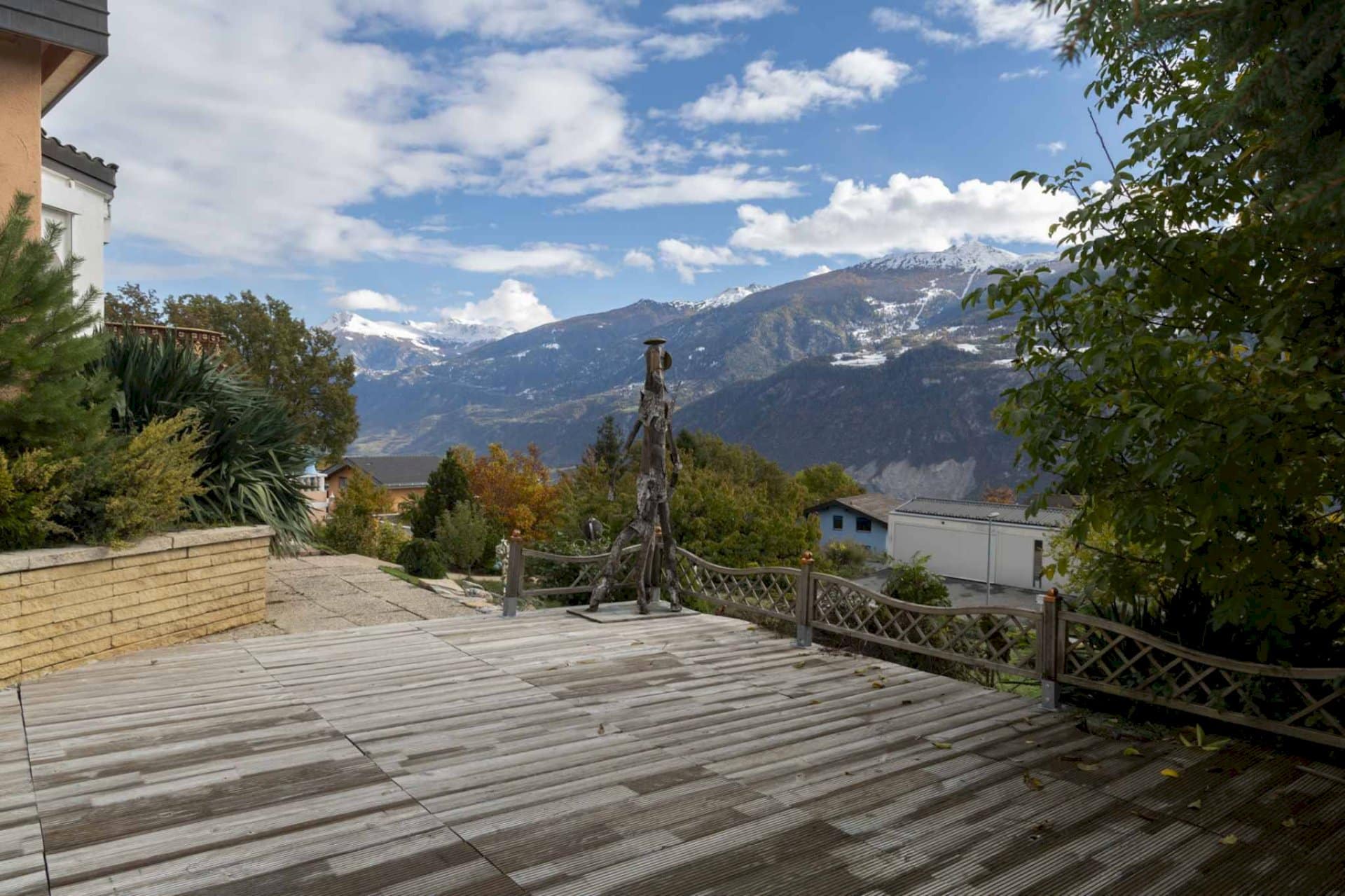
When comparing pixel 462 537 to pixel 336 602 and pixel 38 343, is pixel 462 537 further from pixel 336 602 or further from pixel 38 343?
pixel 38 343

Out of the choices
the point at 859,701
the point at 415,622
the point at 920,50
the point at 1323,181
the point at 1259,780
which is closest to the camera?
the point at 1323,181

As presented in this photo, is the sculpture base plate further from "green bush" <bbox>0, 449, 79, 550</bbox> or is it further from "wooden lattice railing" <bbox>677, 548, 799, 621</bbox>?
"green bush" <bbox>0, 449, 79, 550</bbox>

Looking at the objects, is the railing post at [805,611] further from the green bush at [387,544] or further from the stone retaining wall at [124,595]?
the green bush at [387,544]

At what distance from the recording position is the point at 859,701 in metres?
6.35

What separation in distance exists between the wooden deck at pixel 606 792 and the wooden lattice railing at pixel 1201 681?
0.92ft

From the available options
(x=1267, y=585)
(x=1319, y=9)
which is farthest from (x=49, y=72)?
(x=1267, y=585)

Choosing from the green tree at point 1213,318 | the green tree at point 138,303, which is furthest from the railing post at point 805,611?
the green tree at point 138,303

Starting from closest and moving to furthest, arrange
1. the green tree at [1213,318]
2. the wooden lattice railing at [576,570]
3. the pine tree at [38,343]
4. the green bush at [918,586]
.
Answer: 1. the green tree at [1213,318]
2. the pine tree at [38,343]
3. the wooden lattice railing at [576,570]
4. the green bush at [918,586]

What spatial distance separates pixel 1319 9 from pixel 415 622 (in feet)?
28.5

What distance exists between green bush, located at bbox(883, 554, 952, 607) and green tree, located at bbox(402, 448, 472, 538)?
23938mm

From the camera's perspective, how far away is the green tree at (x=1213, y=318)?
3.06m

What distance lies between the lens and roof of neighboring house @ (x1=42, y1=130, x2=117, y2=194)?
11920 mm

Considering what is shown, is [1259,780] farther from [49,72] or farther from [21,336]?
[49,72]

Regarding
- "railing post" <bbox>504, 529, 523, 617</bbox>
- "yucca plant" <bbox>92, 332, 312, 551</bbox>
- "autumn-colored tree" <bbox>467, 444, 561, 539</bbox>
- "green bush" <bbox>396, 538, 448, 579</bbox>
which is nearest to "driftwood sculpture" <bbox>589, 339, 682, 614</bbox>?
"railing post" <bbox>504, 529, 523, 617</bbox>
